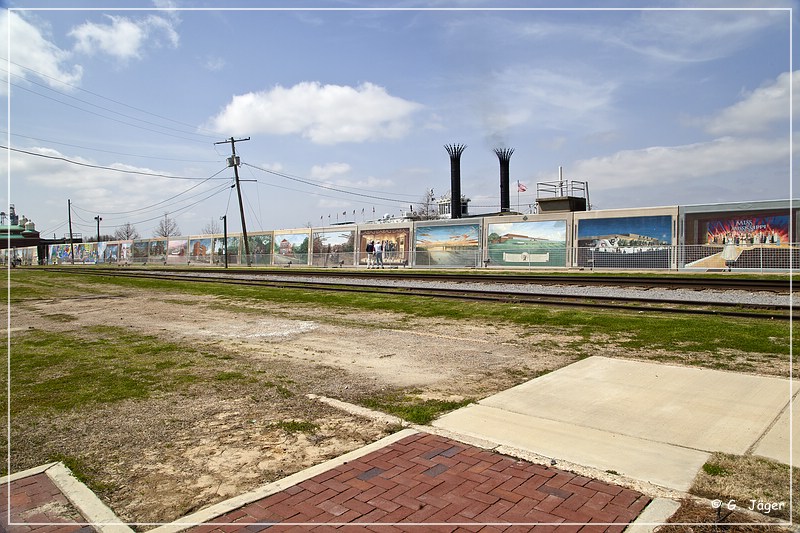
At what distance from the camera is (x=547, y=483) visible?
3.67m

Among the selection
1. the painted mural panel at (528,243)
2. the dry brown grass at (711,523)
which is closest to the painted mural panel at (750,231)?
the painted mural panel at (528,243)

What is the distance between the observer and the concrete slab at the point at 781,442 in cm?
402

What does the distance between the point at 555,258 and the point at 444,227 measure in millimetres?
9264

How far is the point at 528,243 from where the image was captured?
116 ft

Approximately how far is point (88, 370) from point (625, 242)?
29.3m

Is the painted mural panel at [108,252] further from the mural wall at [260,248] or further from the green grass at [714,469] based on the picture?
the green grass at [714,469]

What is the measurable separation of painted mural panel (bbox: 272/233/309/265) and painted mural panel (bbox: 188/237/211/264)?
13400 millimetres

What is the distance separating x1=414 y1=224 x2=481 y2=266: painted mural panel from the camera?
38.2m

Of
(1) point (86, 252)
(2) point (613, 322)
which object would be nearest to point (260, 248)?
(2) point (613, 322)

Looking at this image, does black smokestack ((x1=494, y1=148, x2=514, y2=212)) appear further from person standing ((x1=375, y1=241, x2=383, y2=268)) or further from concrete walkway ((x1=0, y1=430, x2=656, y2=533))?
concrete walkway ((x1=0, y1=430, x2=656, y2=533))

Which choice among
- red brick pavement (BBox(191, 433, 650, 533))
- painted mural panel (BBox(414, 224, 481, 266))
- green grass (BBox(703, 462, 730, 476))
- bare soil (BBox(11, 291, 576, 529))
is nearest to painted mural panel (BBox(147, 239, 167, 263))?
painted mural panel (BBox(414, 224, 481, 266))

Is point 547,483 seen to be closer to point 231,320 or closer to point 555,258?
point 231,320

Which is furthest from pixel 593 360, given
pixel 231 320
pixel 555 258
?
pixel 555 258

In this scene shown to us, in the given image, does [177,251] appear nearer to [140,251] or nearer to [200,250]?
[200,250]
